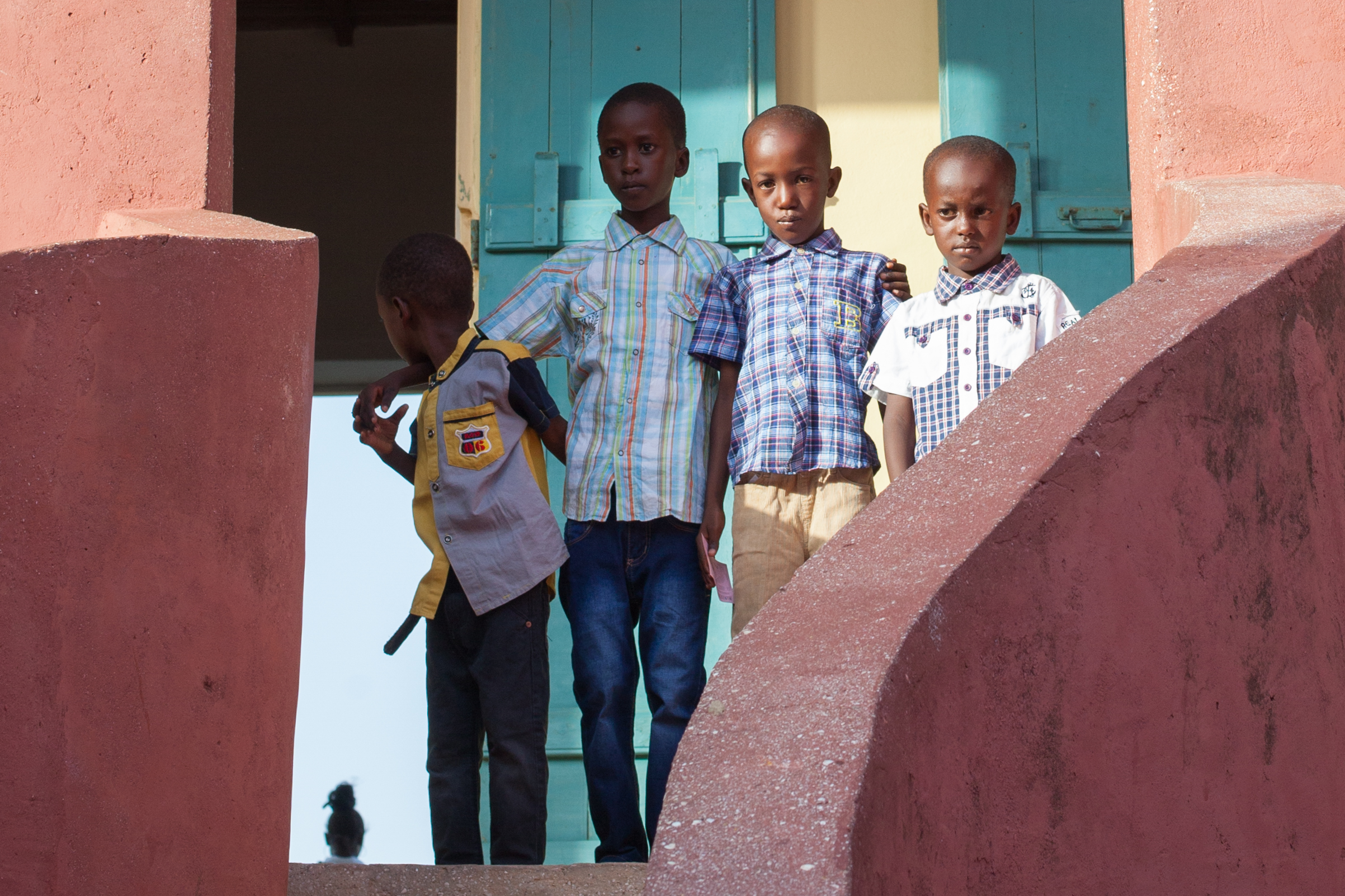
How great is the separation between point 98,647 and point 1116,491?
4.46ft

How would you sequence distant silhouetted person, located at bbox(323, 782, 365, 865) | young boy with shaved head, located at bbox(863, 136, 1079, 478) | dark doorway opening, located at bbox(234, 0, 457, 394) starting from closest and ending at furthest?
1. young boy with shaved head, located at bbox(863, 136, 1079, 478)
2. distant silhouetted person, located at bbox(323, 782, 365, 865)
3. dark doorway opening, located at bbox(234, 0, 457, 394)

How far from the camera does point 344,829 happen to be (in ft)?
24.5

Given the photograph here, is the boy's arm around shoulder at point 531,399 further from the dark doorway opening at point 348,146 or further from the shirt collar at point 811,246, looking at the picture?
the dark doorway opening at point 348,146

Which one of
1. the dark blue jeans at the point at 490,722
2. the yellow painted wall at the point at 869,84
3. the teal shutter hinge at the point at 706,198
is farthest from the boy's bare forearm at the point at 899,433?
the teal shutter hinge at the point at 706,198

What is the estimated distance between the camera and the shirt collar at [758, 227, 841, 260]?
3.57 meters

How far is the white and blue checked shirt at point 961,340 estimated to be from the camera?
3.29m

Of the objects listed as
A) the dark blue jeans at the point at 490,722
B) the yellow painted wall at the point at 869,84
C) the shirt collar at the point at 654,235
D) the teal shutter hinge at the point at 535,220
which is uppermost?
the yellow painted wall at the point at 869,84

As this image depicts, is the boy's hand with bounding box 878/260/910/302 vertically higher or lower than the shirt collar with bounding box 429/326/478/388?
higher

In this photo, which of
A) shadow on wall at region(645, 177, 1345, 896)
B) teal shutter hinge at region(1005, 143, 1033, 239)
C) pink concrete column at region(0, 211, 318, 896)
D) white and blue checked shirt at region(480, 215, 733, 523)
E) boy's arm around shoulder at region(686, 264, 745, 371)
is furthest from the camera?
teal shutter hinge at region(1005, 143, 1033, 239)

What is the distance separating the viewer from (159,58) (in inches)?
115

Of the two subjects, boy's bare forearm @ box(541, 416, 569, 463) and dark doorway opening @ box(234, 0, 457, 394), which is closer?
boy's bare forearm @ box(541, 416, 569, 463)

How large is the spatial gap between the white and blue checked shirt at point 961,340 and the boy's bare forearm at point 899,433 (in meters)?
0.02

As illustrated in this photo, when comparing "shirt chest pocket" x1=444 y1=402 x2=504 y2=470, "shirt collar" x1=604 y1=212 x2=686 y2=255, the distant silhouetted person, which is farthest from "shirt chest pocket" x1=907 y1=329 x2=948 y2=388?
the distant silhouetted person

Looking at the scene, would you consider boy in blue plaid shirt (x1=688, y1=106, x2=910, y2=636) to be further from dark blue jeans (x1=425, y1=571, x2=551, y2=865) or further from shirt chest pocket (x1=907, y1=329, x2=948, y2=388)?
dark blue jeans (x1=425, y1=571, x2=551, y2=865)
